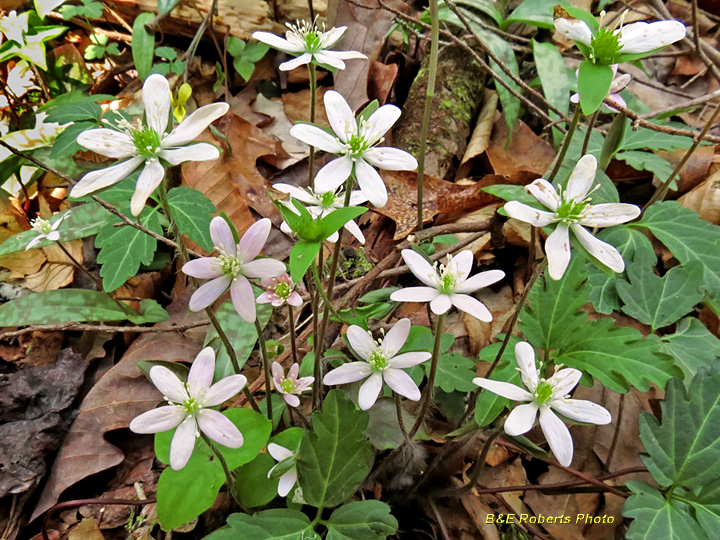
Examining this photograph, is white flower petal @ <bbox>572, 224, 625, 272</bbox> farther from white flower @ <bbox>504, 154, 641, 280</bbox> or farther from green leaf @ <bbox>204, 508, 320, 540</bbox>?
green leaf @ <bbox>204, 508, 320, 540</bbox>

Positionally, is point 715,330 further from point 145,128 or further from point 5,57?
point 5,57

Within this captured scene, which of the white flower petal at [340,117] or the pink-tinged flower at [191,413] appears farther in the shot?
the white flower petal at [340,117]

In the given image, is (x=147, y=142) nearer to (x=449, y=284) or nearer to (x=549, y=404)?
(x=449, y=284)

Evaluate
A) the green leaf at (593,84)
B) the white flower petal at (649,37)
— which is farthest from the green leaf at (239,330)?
the white flower petal at (649,37)

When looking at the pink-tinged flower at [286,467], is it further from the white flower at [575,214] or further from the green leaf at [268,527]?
the white flower at [575,214]

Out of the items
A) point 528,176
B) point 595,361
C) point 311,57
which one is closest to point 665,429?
point 595,361

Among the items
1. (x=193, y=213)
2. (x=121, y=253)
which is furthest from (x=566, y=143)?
(x=121, y=253)
